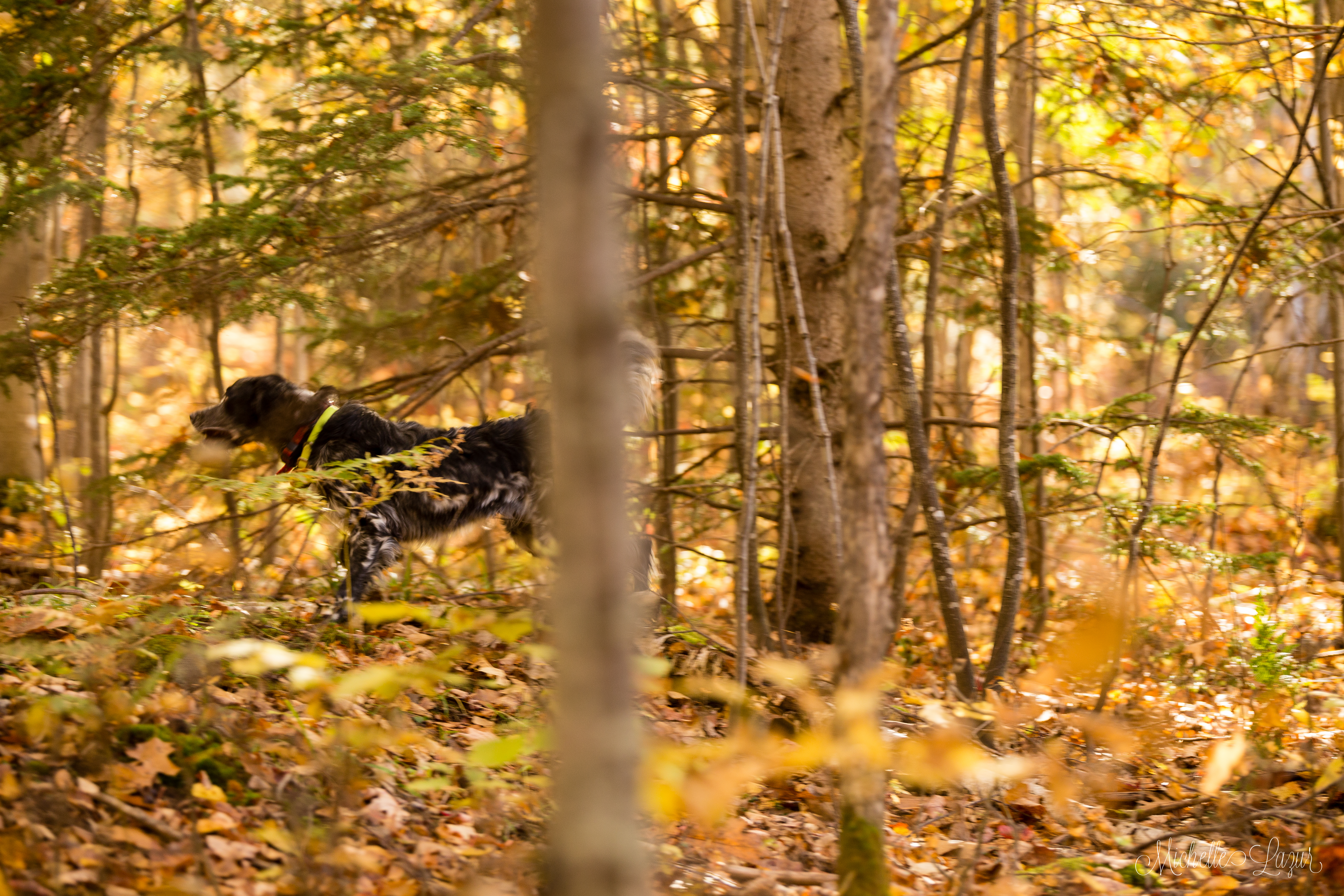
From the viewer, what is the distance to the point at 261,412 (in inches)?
253

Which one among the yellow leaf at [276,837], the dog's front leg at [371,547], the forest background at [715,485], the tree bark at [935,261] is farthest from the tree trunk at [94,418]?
the tree bark at [935,261]

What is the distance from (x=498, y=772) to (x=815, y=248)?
186 inches

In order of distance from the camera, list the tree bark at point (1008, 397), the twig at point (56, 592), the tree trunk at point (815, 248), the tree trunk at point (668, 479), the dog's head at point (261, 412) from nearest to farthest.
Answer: the twig at point (56, 592) < the tree bark at point (1008, 397) < the dog's head at point (261, 412) < the tree trunk at point (815, 248) < the tree trunk at point (668, 479)

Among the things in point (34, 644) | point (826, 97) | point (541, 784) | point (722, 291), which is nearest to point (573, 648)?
point (541, 784)

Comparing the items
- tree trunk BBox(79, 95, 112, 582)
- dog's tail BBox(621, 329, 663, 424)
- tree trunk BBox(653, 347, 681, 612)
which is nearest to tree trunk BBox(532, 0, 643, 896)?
dog's tail BBox(621, 329, 663, 424)

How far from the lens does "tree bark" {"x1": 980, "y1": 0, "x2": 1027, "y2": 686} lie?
5211 mm

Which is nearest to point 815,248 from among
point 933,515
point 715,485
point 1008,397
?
point 715,485

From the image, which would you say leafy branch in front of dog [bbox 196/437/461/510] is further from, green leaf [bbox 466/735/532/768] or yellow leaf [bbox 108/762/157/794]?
green leaf [bbox 466/735/532/768]

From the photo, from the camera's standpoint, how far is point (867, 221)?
3.07 m

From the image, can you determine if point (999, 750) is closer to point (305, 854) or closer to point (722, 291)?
point (305, 854)

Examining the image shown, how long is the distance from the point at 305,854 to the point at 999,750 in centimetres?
365

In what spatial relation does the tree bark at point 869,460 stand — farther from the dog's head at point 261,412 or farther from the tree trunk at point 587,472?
the dog's head at point 261,412

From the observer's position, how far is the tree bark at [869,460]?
9.86 feet

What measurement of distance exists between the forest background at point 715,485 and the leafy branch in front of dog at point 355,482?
83 mm
